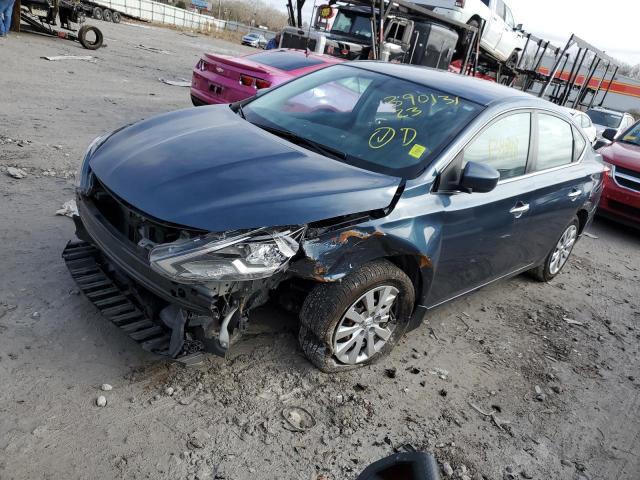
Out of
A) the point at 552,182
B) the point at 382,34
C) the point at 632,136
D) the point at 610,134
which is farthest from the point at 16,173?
the point at 632,136

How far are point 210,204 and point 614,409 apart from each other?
2.94m

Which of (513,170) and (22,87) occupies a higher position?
(513,170)

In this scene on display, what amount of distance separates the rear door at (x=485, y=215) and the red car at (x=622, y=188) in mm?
4511

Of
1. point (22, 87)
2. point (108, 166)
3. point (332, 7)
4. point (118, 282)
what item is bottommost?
point (22, 87)

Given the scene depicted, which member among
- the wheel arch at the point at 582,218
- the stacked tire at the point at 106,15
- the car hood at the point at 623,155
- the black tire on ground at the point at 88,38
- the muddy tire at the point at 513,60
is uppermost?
the muddy tire at the point at 513,60

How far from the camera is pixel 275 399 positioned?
276cm

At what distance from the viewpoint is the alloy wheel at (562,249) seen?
491 centimetres

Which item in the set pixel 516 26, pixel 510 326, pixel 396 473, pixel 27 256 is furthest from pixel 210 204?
pixel 516 26

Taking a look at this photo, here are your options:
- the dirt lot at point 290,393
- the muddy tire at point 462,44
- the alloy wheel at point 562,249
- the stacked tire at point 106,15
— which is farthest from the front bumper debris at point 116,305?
the stacked tire at point 106,15

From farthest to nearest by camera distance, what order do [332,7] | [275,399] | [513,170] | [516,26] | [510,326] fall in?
[516,26], [332,7], [510,326], [513,170], [275,399]

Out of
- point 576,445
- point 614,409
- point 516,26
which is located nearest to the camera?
point 576,445

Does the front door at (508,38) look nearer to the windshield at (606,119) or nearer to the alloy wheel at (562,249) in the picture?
the windshield at (606,119)

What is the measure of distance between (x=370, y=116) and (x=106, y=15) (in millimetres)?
28948

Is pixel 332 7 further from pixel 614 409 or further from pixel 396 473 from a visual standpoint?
pixel 396 473
